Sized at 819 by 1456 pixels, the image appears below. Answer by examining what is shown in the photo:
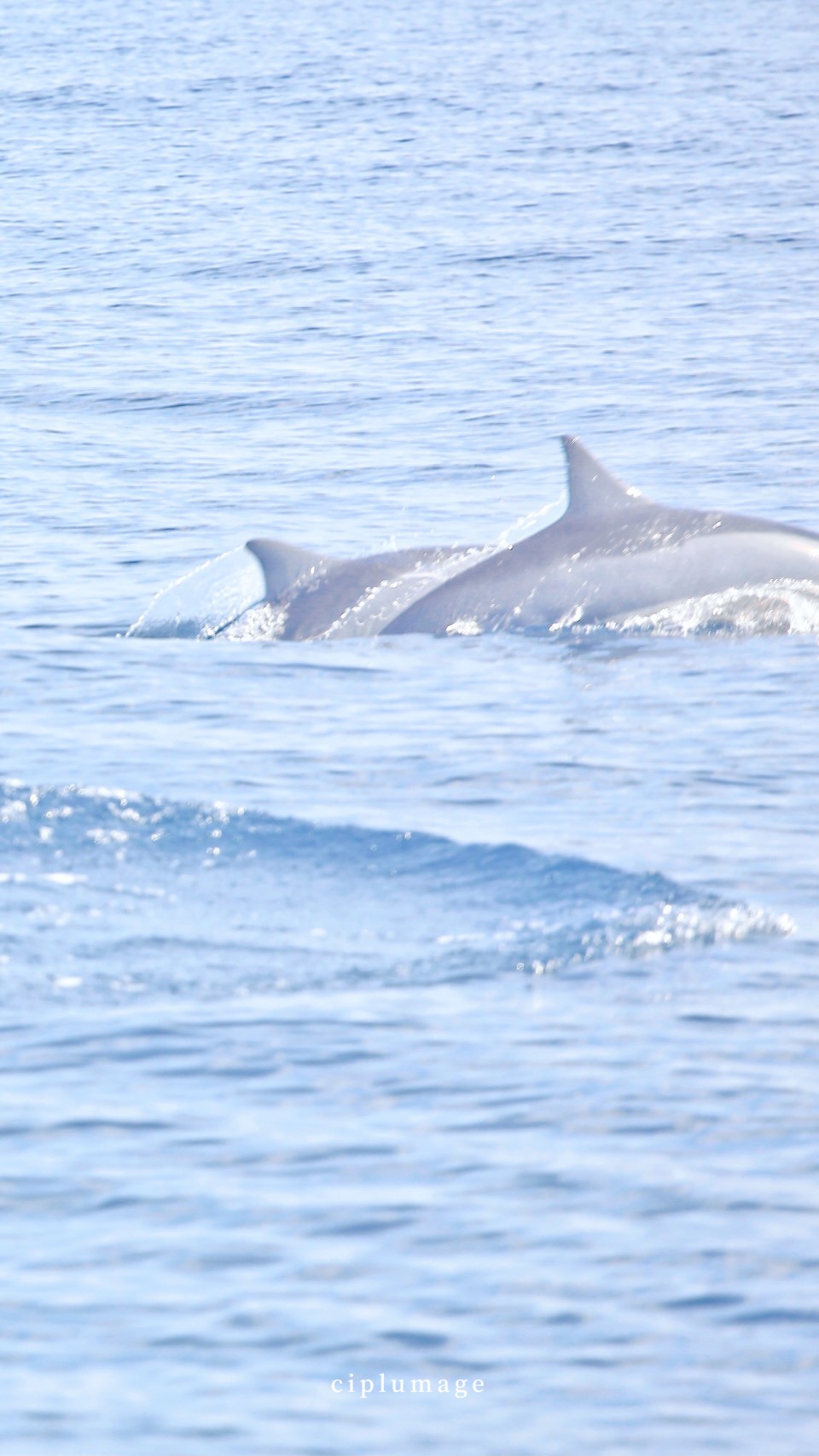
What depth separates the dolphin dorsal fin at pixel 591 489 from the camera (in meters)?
15.8

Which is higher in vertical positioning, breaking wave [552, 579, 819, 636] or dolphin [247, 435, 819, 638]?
dolphin [247, 435, 819, 638]

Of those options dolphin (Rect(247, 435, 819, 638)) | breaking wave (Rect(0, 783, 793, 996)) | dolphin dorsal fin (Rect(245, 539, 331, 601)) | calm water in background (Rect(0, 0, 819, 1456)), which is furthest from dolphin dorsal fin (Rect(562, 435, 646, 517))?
breaking wave (Rect(0, 783, 793, 996))

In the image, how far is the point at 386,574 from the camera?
17.2m

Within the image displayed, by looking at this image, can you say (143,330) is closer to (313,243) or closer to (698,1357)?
(313,243)

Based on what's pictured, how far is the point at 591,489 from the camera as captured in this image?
16219 mm

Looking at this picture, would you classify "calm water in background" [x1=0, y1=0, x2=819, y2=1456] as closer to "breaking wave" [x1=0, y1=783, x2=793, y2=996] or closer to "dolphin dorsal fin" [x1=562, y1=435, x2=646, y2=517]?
"breaking wave" [x1=0, y1=783, x2=793, y2=996]

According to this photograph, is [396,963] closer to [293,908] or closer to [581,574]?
[293,908]

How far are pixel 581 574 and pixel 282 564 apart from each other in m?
2.21

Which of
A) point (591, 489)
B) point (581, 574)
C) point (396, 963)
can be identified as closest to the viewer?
point (396, 963)

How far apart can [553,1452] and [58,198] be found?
4737 centimetres

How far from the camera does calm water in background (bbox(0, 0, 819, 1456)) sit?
685 centimetres

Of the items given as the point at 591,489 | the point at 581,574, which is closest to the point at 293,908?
the point at 591,489

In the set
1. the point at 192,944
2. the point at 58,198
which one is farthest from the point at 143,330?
the point at 192,944

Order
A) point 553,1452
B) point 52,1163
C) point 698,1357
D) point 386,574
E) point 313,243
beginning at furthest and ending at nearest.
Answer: point 313,243 → point 386,574 → point 52,1163 → point 698,1357 → point 553,1452
